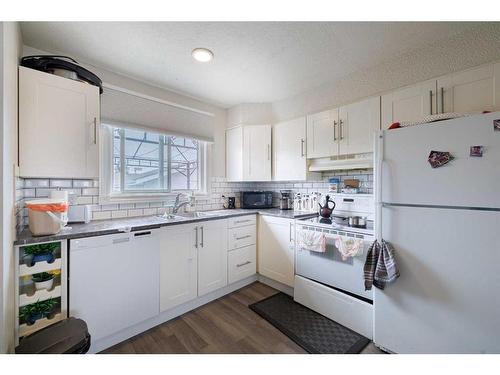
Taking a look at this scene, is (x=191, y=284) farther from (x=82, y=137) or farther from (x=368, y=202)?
(x=368, y=202)

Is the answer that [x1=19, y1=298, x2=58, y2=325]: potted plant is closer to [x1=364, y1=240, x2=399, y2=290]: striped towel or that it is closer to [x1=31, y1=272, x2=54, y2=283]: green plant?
[x1=31, y1=272, x2=54, y2=283]: green plant

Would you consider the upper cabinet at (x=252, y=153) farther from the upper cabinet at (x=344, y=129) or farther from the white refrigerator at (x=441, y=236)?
the white refrigerator at (x=441, y=236)

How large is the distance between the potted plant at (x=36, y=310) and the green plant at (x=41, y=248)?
12.3 inches

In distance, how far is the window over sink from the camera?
86.5 inches

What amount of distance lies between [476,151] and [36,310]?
9.24ft

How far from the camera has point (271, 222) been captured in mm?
2584

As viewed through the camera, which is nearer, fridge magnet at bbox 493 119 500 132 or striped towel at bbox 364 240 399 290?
fridge magnet at bbox 493 119 500 132

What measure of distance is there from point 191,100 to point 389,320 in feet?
9.89

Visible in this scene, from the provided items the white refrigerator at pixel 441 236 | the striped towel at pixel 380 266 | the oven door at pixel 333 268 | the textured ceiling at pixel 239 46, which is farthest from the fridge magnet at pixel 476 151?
the textured ceiling at pixel 239 46

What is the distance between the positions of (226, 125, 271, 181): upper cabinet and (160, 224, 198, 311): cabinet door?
3.78ft

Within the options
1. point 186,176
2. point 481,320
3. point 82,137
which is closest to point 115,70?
point 82,137

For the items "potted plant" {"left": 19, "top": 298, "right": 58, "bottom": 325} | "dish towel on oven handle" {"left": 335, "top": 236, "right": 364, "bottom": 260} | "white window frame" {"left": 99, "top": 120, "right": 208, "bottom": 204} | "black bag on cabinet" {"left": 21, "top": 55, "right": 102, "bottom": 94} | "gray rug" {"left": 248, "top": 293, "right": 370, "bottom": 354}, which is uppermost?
"black bag on cabinet" {"left": 21, "top": 55, "right": 102, "bottom": 94}

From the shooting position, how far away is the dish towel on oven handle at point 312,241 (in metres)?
1.98

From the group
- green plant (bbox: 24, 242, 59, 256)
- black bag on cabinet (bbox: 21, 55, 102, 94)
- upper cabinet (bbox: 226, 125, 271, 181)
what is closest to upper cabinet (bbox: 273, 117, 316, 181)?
upper cabinet (bbox: 226, 125, 271, 181)
